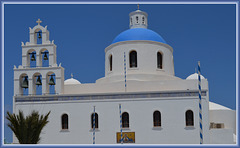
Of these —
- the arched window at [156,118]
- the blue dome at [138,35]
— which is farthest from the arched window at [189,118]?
the blue dome at [138,35]

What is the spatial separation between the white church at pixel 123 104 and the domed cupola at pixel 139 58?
0.07m

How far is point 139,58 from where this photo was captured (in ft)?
76.9

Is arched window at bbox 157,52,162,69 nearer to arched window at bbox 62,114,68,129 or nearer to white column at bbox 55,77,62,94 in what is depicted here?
white column at bbox 55,77,62,94

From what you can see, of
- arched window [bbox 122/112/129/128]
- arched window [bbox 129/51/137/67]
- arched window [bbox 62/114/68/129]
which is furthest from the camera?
arched window [bbox 129/51/137/67]

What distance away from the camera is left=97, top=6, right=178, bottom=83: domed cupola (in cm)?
2317

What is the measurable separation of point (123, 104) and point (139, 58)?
4482mm

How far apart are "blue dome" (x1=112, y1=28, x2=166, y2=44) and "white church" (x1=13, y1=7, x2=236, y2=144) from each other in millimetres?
421

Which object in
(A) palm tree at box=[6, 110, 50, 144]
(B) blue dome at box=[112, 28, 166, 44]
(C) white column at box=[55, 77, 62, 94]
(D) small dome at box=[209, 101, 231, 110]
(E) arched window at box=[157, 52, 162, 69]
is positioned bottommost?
(A) palm tree at box=[6, 110, 50, 144]

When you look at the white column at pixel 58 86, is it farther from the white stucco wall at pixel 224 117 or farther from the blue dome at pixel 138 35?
the white stucco wall at pixel 224 117

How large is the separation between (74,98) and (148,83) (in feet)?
15.2

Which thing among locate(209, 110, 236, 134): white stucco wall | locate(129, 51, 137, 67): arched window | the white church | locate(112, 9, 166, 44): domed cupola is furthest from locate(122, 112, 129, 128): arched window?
locate(209, 110, 236, 134): white stucco wall

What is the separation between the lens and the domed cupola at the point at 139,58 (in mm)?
23172

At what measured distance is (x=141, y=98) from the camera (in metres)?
20.0

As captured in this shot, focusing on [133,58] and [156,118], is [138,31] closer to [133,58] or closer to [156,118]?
[133,58]
